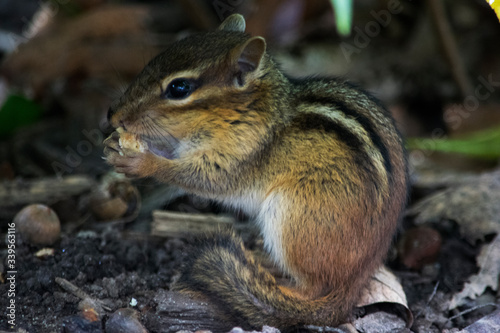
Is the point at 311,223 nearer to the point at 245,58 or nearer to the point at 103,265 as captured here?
the point at 245,58

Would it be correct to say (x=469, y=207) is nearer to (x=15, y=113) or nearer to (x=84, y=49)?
(x=84, y=49)

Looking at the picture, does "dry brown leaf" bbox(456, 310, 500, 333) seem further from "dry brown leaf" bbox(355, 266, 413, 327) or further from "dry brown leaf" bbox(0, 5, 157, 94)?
"dry brown leaf" bbox(0, 5, 157, 94)

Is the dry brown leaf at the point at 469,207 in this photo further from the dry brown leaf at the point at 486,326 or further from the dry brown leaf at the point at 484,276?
the dry brown leaf at the point at 486,326

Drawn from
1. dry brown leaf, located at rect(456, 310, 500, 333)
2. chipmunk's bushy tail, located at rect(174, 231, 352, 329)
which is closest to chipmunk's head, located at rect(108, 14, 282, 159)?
chipmunk's bushy tail, located at rect(174, 231, 352, 329)

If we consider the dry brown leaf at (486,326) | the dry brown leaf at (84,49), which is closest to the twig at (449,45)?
the dry brown leaf at (84,49)

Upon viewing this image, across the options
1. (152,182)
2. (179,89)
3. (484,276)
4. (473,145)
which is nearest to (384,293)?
(484,276)
